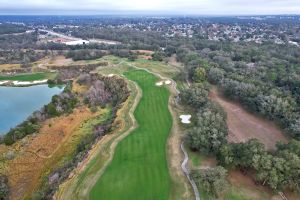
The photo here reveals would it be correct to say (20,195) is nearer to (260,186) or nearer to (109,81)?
(260,186)

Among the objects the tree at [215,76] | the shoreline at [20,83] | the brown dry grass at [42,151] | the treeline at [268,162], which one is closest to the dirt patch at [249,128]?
the treeline at [268,162]

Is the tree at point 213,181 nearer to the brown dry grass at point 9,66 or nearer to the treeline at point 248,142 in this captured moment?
the treeline at point 248,142

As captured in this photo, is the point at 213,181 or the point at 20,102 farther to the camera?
the point at 20,102

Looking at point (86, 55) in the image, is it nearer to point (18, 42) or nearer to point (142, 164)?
point (18, 42)

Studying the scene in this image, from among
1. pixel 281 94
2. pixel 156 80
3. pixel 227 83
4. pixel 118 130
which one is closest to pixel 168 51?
pixel 156 80

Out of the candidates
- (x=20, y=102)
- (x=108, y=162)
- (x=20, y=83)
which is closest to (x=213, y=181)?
(x=108, y=162)

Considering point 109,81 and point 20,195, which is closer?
point 20,195
